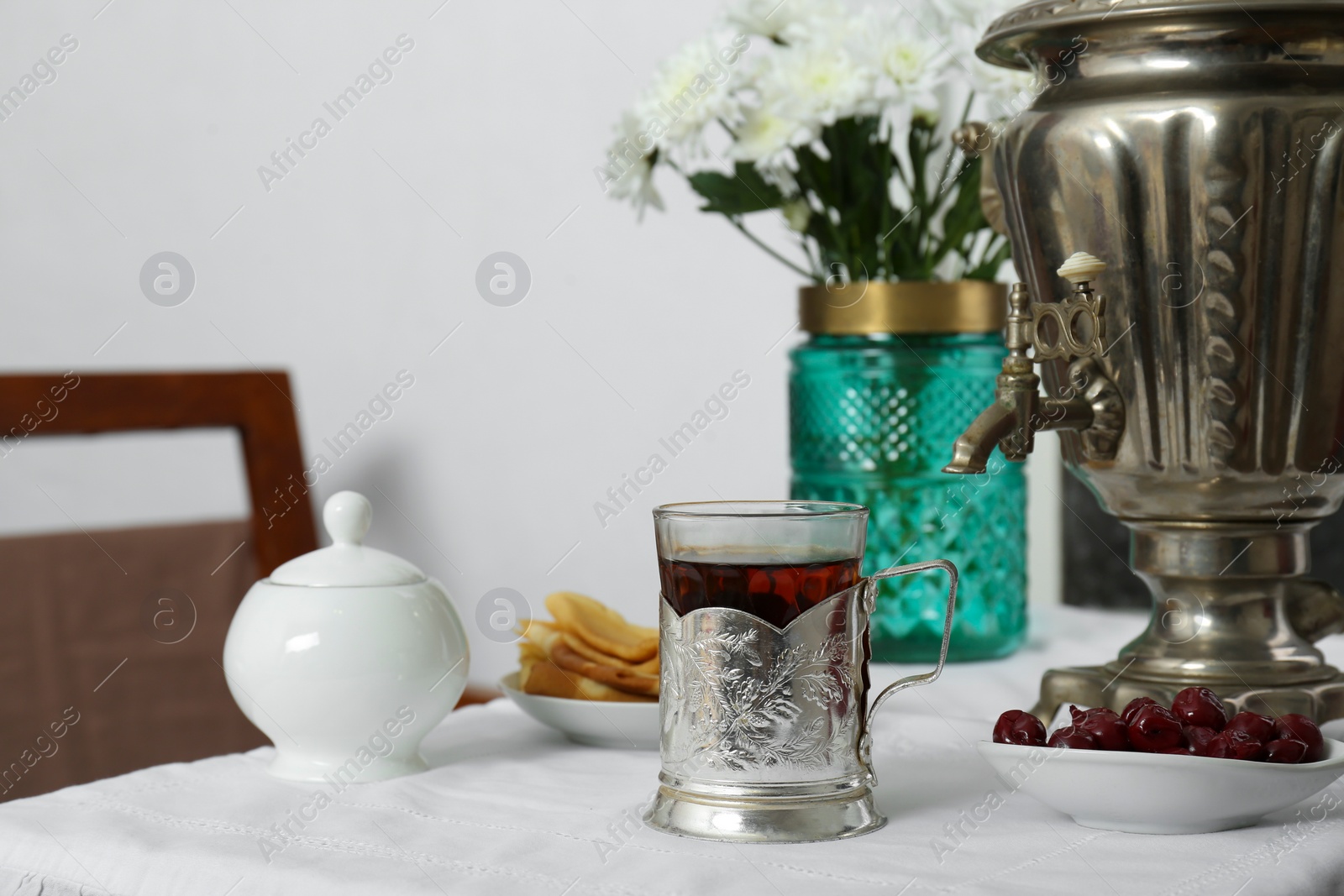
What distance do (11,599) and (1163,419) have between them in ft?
3.99

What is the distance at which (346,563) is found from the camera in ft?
2.22

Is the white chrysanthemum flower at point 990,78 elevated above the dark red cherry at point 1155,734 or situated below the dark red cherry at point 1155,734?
above

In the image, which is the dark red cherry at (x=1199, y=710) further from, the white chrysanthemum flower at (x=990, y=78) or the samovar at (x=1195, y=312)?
the white chrysanthemum flower at (x=990, y=78)

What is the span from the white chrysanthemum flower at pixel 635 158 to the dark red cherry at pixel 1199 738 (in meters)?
0.61

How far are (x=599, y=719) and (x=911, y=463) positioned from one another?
0.37 meters

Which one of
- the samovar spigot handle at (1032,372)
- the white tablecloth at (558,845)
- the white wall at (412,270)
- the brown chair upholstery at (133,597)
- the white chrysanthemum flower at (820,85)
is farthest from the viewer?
the white wall at (412,270)

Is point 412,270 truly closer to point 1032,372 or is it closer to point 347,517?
point 347,517

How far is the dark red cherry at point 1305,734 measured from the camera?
0.54 meters

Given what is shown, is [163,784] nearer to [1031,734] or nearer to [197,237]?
[1031,734]

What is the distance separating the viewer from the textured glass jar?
96cm

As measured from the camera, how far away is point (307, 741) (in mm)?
646

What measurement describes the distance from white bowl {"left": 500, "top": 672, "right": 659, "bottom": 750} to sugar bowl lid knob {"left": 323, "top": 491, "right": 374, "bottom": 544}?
0.43 feet

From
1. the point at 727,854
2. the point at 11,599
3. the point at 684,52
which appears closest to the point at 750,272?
the point at 684,52

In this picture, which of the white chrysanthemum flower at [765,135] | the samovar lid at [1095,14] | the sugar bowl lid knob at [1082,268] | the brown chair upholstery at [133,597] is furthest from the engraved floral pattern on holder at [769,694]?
the brown chair upholstery at [133,597]
